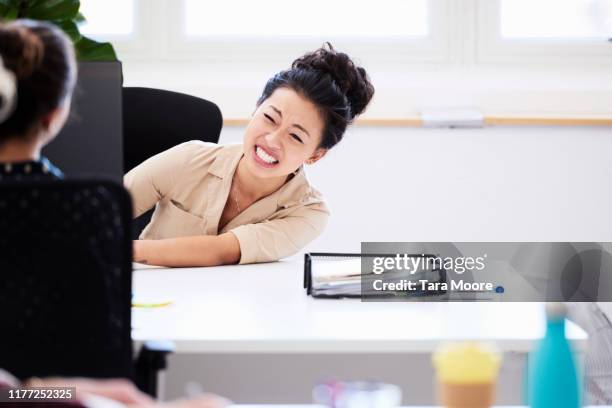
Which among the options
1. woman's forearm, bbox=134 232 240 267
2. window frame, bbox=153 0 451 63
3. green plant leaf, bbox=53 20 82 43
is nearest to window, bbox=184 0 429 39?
window frame, bbox=153 0 451 63

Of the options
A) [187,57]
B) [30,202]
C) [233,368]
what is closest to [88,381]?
[30,202]

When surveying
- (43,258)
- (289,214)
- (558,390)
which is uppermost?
(43,258)

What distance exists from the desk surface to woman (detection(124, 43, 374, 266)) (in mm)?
474

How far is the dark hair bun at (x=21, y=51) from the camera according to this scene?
1.01 metres

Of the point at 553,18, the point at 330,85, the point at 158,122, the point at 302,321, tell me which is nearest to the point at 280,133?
the point at 330,85

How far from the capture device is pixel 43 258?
3.03 feet

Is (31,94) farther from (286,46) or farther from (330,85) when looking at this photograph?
(286,46)

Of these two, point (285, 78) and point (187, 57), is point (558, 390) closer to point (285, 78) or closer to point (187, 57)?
point (285, 78)

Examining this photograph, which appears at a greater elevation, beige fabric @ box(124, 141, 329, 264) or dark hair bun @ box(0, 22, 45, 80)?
dark hair bun @ box(0, 22, 45, 80)

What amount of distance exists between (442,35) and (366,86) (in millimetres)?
1393

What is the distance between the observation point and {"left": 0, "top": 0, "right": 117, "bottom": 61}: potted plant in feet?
8.70

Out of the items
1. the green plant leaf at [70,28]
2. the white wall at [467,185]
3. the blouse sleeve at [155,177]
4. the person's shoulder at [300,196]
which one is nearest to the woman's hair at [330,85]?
the person's shoulder at [300,196]

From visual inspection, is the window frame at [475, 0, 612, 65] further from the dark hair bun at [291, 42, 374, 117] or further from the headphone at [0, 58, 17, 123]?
the headphone at [0, 58, 17, 123]

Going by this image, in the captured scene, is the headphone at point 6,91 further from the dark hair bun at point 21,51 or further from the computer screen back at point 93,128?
the computer screen back at point 93,128
